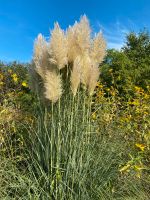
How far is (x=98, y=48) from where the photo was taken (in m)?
4.75

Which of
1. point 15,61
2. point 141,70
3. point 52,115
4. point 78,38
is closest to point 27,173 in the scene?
point 52,115

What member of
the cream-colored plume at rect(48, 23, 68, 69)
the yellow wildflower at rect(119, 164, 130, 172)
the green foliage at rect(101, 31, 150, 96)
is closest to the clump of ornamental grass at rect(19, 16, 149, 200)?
the cream-colored plume at rect(48, 23, 68, 69)

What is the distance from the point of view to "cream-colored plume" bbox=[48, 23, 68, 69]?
4402 mm

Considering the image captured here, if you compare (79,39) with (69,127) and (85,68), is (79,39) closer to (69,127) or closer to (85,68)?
(85,68)

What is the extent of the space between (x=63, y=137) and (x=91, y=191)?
623mm

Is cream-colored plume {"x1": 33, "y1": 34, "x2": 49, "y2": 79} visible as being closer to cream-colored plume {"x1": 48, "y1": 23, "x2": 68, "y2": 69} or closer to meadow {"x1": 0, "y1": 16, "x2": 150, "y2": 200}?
meadow {"x1": 0, "y1": 16, "x2": 150, "y2": 200}

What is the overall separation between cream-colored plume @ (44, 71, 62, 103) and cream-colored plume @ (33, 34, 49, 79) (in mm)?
123

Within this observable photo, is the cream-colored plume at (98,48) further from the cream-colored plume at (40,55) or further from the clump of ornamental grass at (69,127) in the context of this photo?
the cream-colored plume at (40,55)

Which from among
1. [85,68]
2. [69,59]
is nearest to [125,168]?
[85,68]

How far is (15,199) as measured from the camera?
4.41 m

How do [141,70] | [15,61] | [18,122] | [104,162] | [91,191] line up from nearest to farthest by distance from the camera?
1. [91,191]
2. [104,162]
3. [18,122]
4. [141,70]
5. [15,61]

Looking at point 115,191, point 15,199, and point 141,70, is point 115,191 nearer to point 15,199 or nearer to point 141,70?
point 15,199

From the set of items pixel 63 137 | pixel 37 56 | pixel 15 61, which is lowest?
pixel 63 137

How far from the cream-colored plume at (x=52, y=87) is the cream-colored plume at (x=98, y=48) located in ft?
1.78
